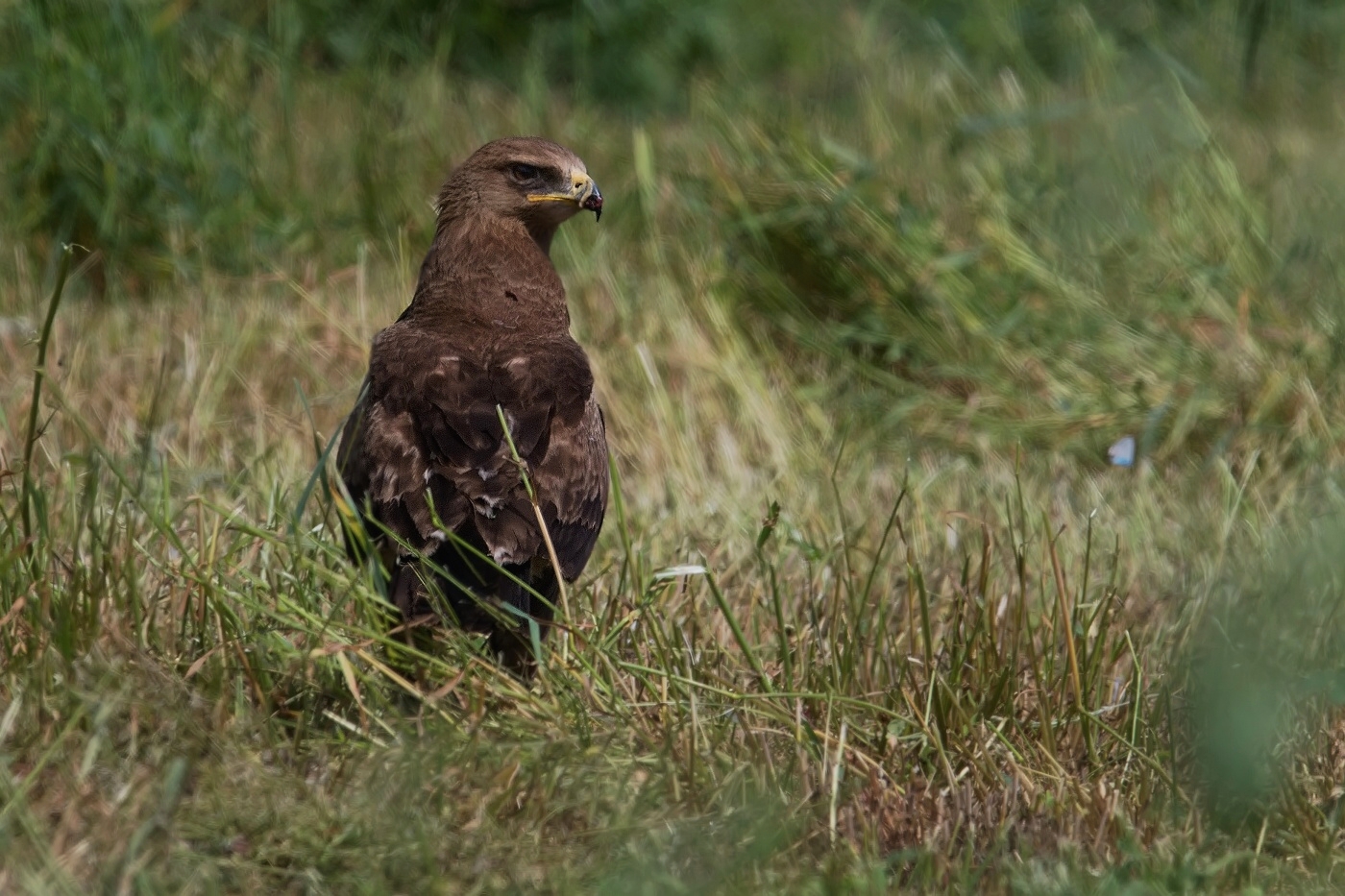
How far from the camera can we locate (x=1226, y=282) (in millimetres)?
5434

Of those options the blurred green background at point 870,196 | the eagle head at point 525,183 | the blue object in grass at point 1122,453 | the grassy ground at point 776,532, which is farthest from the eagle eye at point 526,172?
the blue object in grass at point 1122,453

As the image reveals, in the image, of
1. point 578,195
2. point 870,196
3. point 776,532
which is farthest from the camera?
point 870,196

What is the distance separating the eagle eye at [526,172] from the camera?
427 cm

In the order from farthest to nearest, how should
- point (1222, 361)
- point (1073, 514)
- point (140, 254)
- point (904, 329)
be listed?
1. point (140, 254)
2. point (904, 329)
3. point (1222, 361)
4. point (1073, 514)

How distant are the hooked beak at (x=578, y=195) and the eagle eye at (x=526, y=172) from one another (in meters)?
0.04

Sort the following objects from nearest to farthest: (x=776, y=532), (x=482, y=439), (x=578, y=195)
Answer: (x=482, y=439)
(x=776, y=532)
(x=578, y=195)

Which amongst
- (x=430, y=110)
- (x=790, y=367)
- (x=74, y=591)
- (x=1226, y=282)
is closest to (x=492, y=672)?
(x=74, y=591)

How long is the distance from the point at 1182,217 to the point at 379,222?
2.68m

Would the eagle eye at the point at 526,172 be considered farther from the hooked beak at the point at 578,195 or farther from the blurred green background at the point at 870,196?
the blurred green background at the point at 870,196

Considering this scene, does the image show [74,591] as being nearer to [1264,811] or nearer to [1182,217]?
[1264,811]

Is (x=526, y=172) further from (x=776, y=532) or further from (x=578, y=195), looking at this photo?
(x=776, y=532)

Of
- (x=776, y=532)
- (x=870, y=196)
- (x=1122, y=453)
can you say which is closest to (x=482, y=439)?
(x=776, y=532)

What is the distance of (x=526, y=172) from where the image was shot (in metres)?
4.27

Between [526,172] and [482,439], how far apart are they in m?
1.01
